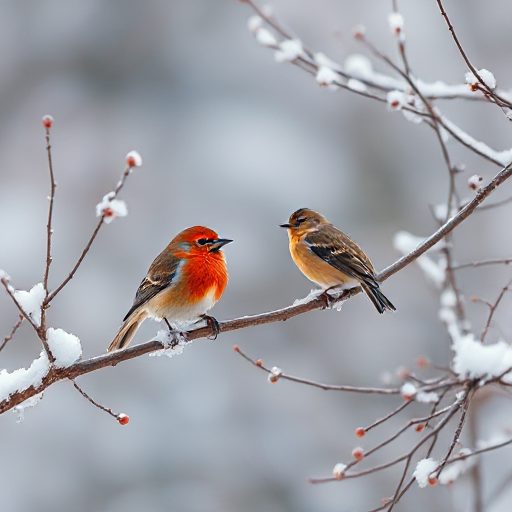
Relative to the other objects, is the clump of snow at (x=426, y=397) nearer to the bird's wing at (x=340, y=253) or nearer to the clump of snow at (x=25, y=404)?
the bird's wing at (x=340, y=253)

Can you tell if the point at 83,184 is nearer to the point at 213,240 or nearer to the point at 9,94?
the point at 9,94

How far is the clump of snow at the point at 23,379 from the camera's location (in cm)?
305

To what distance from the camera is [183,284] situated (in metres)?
4.71

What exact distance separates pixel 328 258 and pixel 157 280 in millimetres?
1217

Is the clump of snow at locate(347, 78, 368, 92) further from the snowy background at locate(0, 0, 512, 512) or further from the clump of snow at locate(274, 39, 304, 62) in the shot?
the snowy background at locate(0, 0, 512, 512)

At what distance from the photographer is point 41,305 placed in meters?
2.84

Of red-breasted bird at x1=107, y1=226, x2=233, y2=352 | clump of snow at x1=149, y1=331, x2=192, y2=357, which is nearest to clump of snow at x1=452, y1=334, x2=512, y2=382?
clump of snow at x1=149, y1=331, x2=192, y2=357

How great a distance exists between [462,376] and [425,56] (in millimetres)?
14981

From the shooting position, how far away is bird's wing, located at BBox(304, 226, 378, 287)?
4906mm

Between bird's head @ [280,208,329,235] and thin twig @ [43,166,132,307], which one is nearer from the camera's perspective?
thin twig @ [43,166,132,307]

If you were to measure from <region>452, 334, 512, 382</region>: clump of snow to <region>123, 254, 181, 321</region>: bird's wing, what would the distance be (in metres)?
2.28

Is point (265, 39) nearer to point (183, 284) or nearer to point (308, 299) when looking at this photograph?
point (183, 284)

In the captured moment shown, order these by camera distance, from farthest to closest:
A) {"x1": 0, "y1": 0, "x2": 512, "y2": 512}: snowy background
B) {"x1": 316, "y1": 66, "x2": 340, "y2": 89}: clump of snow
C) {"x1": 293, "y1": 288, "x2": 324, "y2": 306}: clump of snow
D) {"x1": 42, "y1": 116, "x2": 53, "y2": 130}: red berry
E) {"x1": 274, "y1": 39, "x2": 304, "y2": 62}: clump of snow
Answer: {"x1": 0, "y1": 0, "x2": 512, "y2": 512}: snowy background
{"x1": 274, "y1": 39, "x2": 304, "y2": 62}: clump of snow
{"x1": 316, "y1": 66, "x2": 340, "y2": 89}: clump of snow
{"x1": 293, "y1": 288, "x2": 324, "y2": 306}: clump of snow
{"x1": 42, "y1": 116, "x2": 53, "y2": 130}: red berry

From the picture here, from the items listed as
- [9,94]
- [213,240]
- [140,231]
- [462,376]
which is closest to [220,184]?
[140,231]
